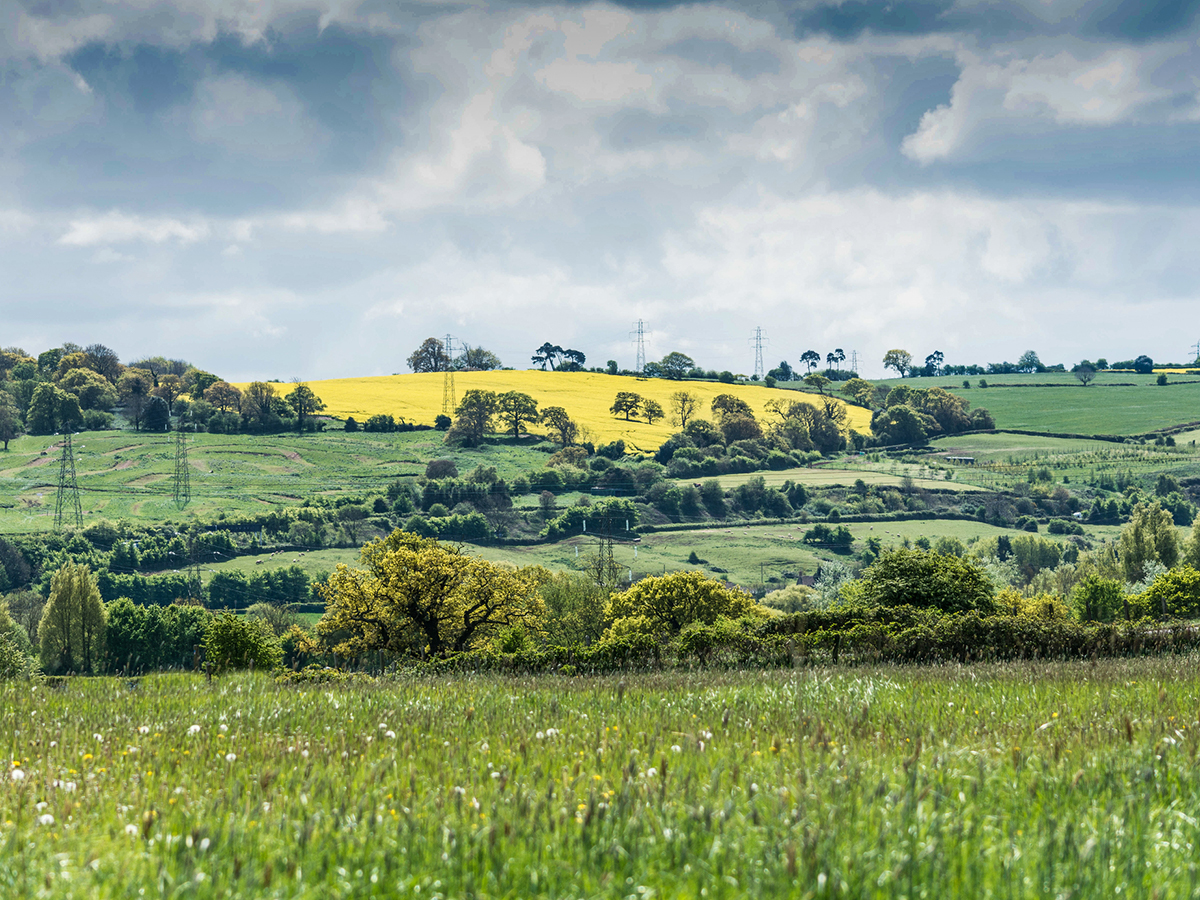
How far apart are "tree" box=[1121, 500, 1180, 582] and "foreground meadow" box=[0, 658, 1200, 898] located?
120 metres

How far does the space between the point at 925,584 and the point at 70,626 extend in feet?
330

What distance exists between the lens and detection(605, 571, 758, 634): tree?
59.4 meters

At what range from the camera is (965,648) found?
21266 millimetres

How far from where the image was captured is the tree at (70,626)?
102 m

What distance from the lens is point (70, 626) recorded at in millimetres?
102750

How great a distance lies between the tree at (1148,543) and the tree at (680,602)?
7452 cm

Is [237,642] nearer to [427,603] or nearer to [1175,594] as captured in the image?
[427,603]

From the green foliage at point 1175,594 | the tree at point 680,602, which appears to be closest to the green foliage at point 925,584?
the tree at point 680,602

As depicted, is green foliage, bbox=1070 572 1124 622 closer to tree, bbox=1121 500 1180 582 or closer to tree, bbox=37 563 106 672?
tree, bbox=1121 500 1180 582

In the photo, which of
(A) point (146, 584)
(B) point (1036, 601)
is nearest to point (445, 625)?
(B) point (1036, 601)

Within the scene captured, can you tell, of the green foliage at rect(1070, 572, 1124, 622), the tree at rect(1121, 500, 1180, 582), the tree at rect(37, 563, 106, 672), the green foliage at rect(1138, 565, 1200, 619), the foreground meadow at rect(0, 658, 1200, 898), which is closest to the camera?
the foreground meadow at rect(0, 658, 1200, 898)

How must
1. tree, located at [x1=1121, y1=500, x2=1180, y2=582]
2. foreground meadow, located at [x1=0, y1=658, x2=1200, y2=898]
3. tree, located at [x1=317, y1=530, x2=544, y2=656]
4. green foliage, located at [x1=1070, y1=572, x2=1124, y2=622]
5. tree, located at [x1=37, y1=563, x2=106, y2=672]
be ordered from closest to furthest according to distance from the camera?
1. foreground meadow, located at [x1=0, y1=658, x2=1200, y2=898]
2. tree, located at [x1=317, y1=530, x2=544, y2=656]
3. green foliage, located at [x1=1070, y1=572, x2=1124, y2=622]
4. tree, located at [x1=37, y1=563, x2=106, y2=672]
5. tree, located at [x1=1121, y1=500, x2=1180, y2=582]

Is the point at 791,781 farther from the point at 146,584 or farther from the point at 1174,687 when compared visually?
the point at 146,584

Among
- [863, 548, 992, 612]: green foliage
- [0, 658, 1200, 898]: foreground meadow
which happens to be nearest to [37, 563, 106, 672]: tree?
[863, 548, 992, 612]: green foliage
